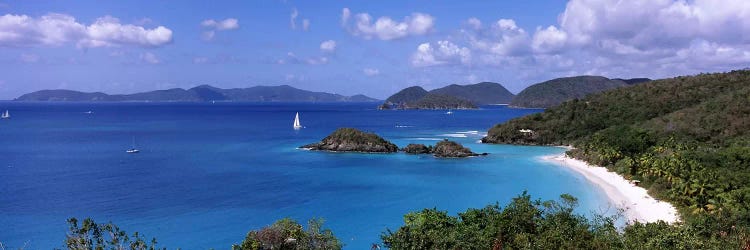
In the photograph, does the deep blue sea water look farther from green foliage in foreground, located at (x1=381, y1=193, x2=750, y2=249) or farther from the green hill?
green foliage in foreground, located at (x1=381, y1=193, x2=750, y2=249)

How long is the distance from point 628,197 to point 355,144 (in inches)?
1944

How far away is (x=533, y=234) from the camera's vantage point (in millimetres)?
28453

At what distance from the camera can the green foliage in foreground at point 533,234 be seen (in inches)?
939

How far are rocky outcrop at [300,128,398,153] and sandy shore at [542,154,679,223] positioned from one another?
29.6m

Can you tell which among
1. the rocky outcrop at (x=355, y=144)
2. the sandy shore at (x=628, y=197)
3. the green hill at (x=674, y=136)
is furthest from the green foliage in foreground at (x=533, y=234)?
the rocky outcrop at (x=355, y=144)

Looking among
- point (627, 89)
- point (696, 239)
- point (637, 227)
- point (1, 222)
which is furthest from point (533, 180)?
point (627, 89)

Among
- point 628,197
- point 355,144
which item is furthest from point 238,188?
point 628,197

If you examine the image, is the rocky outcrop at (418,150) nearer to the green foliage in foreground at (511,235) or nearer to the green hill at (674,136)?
the green hill at (674,136)

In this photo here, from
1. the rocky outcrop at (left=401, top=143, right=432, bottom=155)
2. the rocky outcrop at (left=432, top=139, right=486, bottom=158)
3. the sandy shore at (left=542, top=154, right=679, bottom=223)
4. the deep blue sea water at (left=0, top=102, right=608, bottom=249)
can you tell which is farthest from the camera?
the rocky outcrop at (left=401, top=143, right=432, bottom=155)

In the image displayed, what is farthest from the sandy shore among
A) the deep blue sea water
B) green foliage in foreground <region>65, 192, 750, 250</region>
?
green foliage in foreground <region>65, 192, 750, 250</region>

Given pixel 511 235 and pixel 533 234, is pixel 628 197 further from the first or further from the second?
pixel 511 235

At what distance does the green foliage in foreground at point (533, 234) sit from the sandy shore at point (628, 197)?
1237cm

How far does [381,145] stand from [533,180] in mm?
33848

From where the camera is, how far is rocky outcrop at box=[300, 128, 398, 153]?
9023 cm
